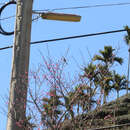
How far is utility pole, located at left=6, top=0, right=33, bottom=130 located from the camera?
6770mm

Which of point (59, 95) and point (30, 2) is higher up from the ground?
point (30, 2)

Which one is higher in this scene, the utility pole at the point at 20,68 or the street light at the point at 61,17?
the street light at the point at 61,17

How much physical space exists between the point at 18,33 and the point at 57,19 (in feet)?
5.46

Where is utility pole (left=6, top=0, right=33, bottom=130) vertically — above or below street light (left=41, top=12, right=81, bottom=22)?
below

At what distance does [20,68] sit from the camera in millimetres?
7172

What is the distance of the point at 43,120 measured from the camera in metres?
6.89

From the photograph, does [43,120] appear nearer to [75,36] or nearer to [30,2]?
[30,2]

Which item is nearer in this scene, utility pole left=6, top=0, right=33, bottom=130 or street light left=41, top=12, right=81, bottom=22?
utility pole left=6, top=0, right=33, bottom=130

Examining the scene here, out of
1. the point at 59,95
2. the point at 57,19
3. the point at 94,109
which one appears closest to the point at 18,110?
the point at 59,95

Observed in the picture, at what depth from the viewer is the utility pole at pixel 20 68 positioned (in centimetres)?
677

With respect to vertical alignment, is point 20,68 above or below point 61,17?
below

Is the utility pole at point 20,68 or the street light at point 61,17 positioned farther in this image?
the street light at point 61,17

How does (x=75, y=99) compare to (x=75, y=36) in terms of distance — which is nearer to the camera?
(x=75, y=99)

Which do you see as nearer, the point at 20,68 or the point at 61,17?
the point at 20,68
